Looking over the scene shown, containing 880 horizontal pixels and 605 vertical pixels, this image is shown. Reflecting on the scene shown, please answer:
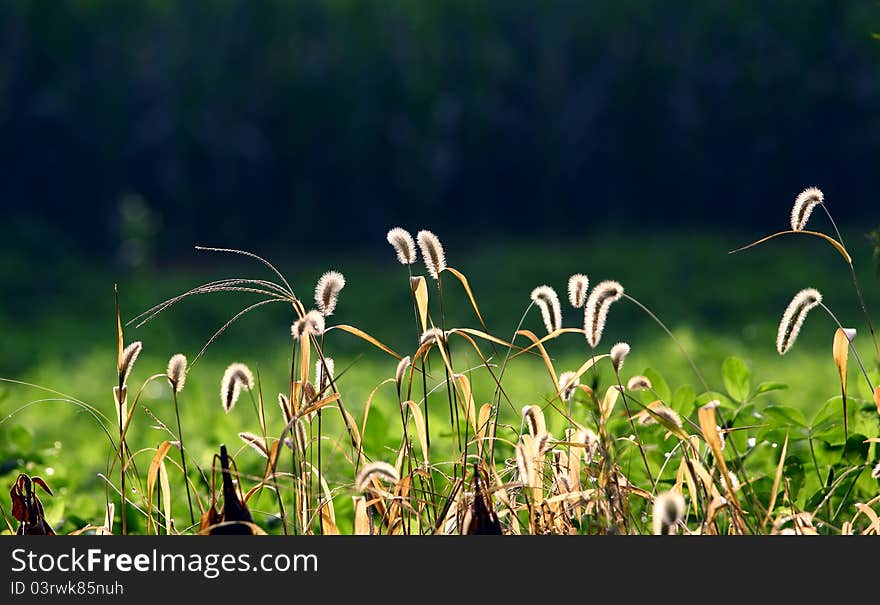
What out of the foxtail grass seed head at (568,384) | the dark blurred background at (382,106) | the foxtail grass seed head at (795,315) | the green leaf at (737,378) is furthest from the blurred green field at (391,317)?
the foxtail grass seed head at (795,315)

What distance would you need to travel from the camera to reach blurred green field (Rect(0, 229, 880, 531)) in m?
4.39

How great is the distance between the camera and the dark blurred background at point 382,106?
8.29 metres

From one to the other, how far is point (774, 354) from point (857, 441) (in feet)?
12.3

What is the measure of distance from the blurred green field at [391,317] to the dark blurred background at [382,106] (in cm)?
43

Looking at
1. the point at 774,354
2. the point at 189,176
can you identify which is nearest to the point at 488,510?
the point at 774,354

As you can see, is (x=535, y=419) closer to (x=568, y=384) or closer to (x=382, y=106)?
(x=568, y=384)

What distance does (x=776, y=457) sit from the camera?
6.01 ft

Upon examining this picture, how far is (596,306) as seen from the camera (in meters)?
1.48

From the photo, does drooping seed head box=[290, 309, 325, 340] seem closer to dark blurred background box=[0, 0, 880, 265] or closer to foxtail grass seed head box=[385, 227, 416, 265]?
foxtail grass seed head box=[385, 227, 416, 265]

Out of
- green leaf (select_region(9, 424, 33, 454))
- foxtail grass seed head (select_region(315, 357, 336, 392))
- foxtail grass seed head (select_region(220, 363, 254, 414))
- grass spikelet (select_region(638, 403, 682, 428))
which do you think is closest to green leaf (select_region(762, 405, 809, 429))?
grass spikelet (select_region(638, 403, 682, 428))

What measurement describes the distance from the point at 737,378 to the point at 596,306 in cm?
53

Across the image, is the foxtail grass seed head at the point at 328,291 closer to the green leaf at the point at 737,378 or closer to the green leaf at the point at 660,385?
the green leaf at the point at 660,385

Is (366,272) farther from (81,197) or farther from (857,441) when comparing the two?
(857,441)

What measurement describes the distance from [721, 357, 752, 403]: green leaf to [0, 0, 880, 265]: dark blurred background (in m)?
6.52
